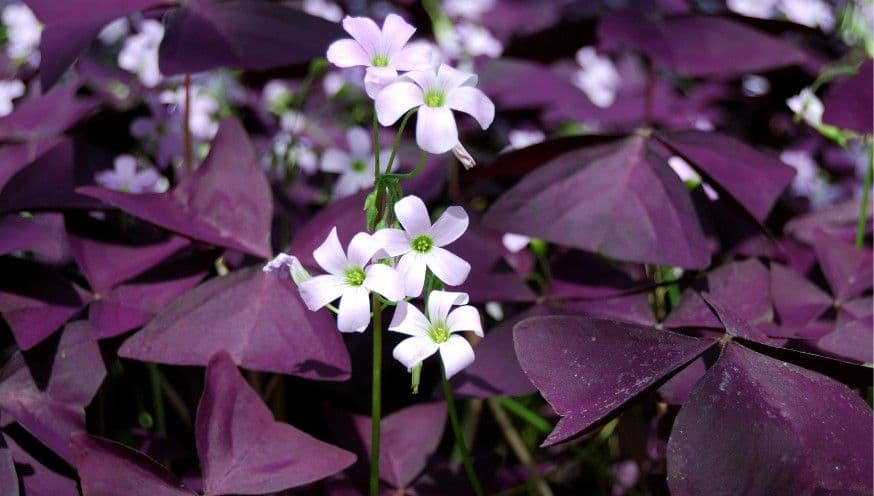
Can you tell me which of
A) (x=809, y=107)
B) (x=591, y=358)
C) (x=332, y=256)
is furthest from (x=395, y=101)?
(x=809, y=107)

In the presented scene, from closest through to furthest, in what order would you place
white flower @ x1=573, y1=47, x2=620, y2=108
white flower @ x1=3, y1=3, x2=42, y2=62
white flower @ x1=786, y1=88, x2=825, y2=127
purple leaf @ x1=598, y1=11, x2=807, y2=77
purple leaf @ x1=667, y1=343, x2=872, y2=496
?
1. purple leaf @ x1=667, y1=343, x2=872, y2=496
2. white flower @ x1=786, y1=88, x2=825, y2=127
3. purple leaf @ x1=598, y1=11, x2=807, y2=77
4. white flower @ x1=3, y1=3, x2=42, y2=62
5. white flower @ x1=573, y1=47, x2=620, y2=108

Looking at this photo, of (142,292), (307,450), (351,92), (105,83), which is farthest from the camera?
(351,92)

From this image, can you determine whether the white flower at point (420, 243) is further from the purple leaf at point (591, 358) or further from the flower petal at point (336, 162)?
the flower petal at point (336, 162)

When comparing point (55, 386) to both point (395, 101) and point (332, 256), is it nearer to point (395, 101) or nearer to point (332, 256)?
point (332, 256)

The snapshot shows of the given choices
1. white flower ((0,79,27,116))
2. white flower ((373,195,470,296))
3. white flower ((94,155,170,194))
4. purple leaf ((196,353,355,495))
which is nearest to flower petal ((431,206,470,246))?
white flower ((373,195,470,296))

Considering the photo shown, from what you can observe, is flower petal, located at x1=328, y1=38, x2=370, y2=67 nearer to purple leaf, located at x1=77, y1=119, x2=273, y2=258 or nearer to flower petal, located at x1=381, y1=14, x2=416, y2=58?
flower petal, located at x1=381, y1=14, x2=416, y2=58

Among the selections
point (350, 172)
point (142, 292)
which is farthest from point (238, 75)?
point (142, 292)

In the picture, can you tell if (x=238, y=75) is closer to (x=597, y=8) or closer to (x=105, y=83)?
(x=105, y=83)
